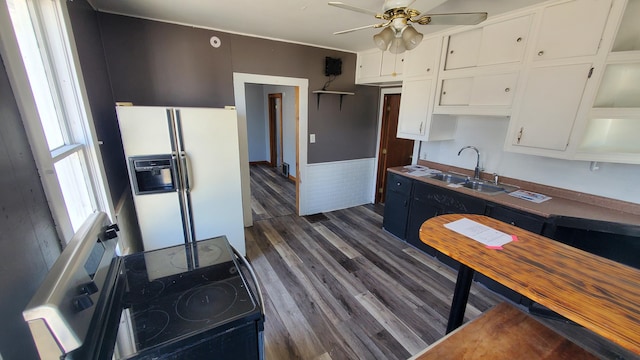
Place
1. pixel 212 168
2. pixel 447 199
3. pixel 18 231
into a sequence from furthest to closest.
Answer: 1. pixel 447 199
2. pixel 212 168
3. pixel 18 231

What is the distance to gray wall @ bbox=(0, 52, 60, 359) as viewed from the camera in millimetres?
748

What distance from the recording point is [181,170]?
90.4 inches

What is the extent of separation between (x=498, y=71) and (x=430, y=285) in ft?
7.04

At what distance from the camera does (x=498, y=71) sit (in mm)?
2289

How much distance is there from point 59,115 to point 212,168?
44.0 inches

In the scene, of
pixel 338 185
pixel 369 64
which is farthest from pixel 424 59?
pixel 338 185

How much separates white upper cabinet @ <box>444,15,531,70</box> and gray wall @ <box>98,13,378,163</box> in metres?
1.62

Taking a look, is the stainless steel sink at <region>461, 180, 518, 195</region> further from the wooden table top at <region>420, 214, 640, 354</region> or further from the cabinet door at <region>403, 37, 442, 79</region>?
the wooden table top at <region>420, 214, 640, 354</region>

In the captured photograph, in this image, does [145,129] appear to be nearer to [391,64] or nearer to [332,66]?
[332,66]

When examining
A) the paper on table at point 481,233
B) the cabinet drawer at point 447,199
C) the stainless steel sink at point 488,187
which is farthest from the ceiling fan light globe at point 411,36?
the stainless steel sink at point 488,187

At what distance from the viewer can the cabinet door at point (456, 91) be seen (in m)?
2.58

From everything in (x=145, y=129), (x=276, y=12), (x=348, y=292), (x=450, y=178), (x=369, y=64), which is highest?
(x=276, y=12)

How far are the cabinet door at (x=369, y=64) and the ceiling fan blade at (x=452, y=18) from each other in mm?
1976

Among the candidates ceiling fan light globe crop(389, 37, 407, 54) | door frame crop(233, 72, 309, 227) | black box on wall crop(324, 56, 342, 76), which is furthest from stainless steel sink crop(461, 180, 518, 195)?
black box on wall crop(324, 56, 342, 76)
